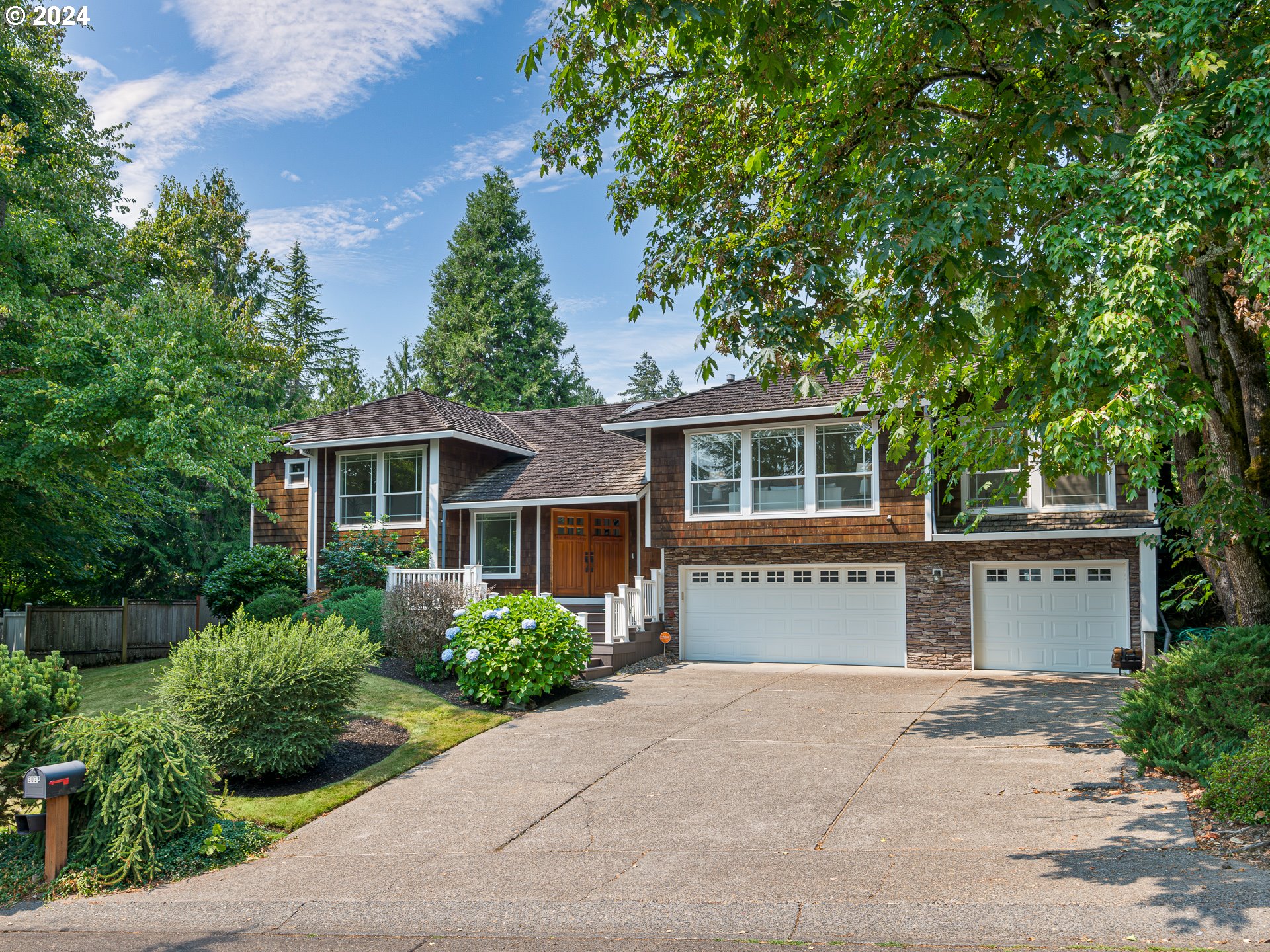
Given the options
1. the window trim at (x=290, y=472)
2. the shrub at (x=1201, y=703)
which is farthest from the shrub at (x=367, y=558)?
the shrub at (x=1201, y=703)

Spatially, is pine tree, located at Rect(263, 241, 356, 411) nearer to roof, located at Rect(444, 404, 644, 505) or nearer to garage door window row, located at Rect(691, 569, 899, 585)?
roof, located at Rect(444, 404, 644, 505)

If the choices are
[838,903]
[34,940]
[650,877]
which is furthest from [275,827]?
[838,903]

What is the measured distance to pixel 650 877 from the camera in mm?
6586

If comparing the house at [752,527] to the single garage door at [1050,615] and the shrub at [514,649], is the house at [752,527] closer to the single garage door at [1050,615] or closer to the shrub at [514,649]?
the single garage door at [1050,615]

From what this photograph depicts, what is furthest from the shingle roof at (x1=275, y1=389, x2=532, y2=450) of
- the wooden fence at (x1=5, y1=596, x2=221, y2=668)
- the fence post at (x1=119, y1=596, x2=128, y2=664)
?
the fence post at (x1=119, y1=596, x2=128, y2=664)

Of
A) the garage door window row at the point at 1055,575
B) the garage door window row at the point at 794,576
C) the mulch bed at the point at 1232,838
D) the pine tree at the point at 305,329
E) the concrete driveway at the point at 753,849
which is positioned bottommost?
the concrete driveway at the point at 753,849

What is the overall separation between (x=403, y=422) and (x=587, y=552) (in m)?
5.39

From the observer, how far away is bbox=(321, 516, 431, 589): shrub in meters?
21.2

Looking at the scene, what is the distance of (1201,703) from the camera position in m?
8.24

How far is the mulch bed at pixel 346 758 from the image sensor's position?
9625mm

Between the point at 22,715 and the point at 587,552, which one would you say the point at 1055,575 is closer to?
the point at 587,552

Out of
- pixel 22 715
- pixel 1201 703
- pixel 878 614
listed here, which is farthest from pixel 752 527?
pixel 22 715

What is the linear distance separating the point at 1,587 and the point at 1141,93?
24.8 metres

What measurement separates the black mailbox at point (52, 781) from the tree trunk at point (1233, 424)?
10.4 m
